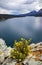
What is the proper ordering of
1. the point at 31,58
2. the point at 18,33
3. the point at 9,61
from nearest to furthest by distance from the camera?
1. the point at 31,58
2. the point at 9,61
3. the point at 18,33

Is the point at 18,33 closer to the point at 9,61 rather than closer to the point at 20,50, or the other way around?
the point at 20,50

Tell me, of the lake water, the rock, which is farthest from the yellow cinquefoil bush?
the lake water

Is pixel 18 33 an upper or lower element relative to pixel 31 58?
lower

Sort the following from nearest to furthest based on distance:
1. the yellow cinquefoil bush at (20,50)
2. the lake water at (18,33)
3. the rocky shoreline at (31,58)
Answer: the rocky shoreline at (31,58)
the yellow cinquefoil bush at (20,50)
the lake water at (18,33)

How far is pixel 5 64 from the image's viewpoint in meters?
10.4

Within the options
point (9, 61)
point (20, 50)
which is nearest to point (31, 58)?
point (20, 50)

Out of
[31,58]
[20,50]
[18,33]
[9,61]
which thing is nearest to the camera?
[31,58]

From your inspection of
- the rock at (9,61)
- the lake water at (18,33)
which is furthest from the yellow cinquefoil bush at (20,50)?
the lake water at (18,33)

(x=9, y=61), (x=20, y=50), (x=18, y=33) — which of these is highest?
(x=20, y=50)

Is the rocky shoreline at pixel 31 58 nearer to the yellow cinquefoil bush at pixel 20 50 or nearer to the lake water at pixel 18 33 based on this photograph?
the yellow cinquefoil bush at pixel 20 50

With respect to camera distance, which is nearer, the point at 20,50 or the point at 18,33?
the point at 20,50

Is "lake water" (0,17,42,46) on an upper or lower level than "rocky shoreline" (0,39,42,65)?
lower

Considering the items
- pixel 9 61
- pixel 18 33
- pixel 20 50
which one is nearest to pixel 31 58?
pixel 20 50

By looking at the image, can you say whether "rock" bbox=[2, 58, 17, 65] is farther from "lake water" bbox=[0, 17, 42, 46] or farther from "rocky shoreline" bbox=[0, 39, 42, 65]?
"lake water" bbox=[0, 17, 42, 46]
